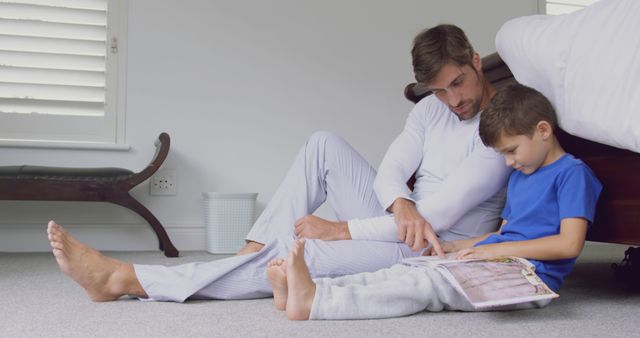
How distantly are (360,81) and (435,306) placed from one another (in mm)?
2188

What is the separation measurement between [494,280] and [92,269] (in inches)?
33.5

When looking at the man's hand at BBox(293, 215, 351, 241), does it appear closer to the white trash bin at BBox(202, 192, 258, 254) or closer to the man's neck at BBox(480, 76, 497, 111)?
the man's neck at BBox(480, 76, 497, 111)

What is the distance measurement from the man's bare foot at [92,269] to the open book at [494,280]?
2.21 ft

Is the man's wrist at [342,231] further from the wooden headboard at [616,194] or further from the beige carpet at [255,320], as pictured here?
the wooden headboard at [616,194]

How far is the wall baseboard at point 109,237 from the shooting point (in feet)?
9.77

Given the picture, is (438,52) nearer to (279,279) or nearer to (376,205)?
(376,205)

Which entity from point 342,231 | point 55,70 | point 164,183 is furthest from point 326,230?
point 55,70

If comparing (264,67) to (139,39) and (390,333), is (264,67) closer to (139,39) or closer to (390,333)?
(139,39)

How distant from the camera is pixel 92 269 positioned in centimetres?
140

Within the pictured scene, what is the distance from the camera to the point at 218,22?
325 cm

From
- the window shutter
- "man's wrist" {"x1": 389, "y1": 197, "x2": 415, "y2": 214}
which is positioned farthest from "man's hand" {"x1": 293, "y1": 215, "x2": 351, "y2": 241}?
the window shutter

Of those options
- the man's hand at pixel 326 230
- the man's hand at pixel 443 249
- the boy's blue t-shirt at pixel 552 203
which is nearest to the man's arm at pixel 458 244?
the man's hand at pixel 443 249

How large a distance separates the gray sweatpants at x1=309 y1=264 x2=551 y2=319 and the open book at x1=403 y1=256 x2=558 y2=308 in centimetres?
5

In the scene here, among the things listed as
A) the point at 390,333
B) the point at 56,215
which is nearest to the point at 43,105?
the point at 56,215
